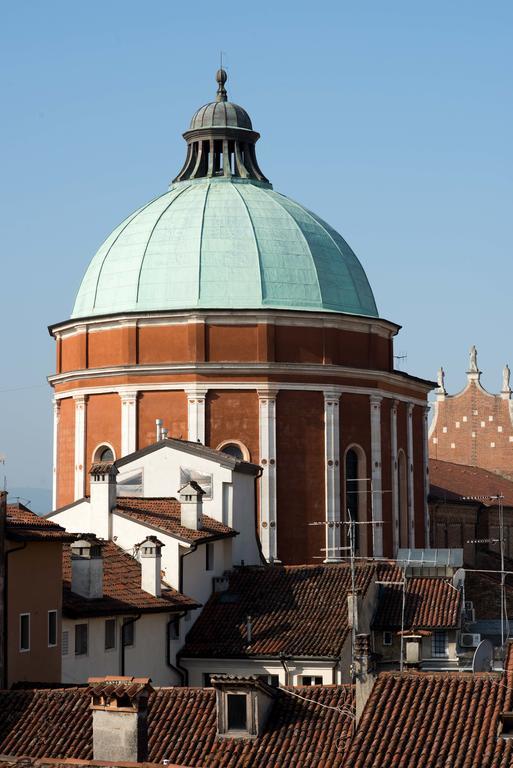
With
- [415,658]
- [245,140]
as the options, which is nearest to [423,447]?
[245,140]

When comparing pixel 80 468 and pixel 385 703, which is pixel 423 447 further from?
pixel 385 703

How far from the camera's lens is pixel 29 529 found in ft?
81.7

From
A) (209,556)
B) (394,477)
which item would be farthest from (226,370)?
(209,556)

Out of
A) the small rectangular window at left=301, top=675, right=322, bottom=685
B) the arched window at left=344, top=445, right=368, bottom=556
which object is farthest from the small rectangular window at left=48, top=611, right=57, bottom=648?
the arched window at left=344, top=445, right=368, bottom=556

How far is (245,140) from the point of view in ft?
153

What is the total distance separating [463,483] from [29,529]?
124 ft

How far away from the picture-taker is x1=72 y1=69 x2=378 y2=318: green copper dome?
1667 inches

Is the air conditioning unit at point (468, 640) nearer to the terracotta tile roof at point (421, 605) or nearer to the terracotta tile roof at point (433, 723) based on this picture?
the terracotta tile roof at point (421, 605)

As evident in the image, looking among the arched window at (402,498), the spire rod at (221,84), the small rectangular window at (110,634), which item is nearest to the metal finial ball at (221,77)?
the spire rod at (221,84)

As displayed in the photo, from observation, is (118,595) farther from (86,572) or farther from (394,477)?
(394,477)

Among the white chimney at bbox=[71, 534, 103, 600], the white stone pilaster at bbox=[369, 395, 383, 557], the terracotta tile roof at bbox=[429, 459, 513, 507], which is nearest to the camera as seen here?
the white chimney at bbox=[71, 534, 103, 600]

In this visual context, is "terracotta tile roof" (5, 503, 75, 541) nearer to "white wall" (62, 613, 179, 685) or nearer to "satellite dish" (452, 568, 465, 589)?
"white wall" (62, 613, 179, 685)

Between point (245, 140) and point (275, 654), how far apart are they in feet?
66.4

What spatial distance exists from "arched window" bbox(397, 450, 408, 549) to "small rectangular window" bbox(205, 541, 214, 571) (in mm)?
11798
